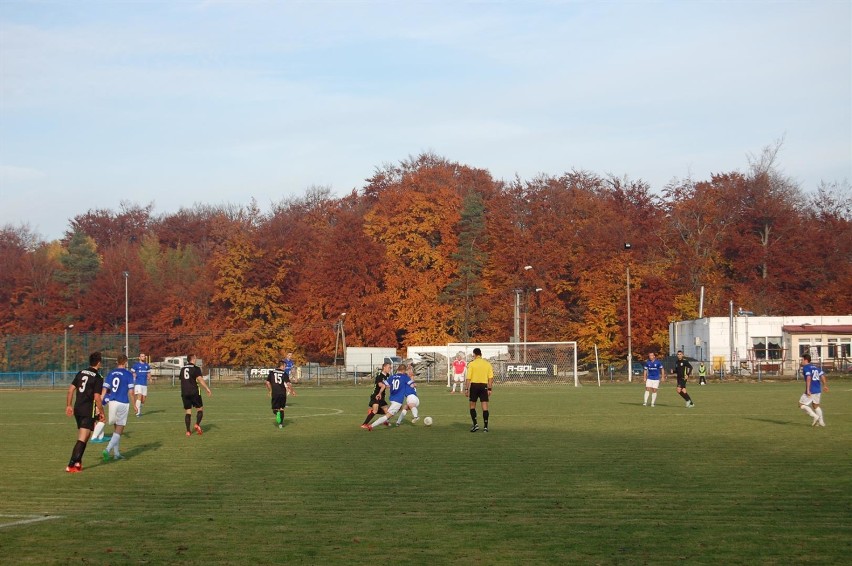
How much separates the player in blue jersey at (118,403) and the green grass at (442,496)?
1.33ft

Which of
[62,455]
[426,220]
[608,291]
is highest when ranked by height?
[426,220]

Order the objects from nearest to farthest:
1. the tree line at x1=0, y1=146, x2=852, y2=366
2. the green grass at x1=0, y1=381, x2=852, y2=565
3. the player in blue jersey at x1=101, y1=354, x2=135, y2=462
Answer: the green grass at x1=0, y1=381, x2=852, y2=565 → the player in blue jersey at x1=101, y1=354, x2=135, y2=462 → the tree line at x1=0, y1=146, x2=852, y2=366

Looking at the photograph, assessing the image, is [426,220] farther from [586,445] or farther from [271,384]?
[586,445]

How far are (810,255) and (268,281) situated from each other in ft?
138

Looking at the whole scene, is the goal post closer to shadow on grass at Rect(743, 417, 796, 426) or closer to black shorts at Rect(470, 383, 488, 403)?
shadow on grass at Rect(743, 417, 796, 426)

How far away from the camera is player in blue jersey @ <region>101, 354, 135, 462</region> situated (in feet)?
57.5

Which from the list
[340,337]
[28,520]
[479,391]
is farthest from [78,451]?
[340,337]

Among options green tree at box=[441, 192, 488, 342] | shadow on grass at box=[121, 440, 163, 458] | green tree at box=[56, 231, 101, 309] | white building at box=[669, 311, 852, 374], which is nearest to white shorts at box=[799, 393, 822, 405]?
shadow on grass at box=[121, 440, 163, 458]

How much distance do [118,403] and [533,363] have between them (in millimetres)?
42179

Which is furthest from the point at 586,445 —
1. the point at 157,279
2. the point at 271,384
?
the point at 157,279

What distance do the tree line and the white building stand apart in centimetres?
735

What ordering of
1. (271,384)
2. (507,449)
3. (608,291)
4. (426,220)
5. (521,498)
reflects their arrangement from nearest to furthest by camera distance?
(521,498) < (507,449) < (271,384) < (608,291) < (426,220)

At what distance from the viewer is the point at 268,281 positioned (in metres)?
79.4

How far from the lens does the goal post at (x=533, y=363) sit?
57375 mm
